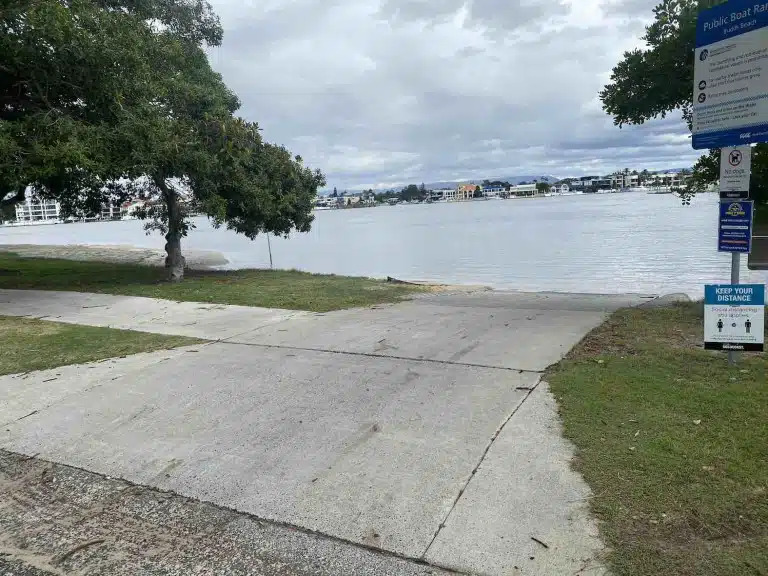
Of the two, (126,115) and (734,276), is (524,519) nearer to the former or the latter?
(734,276)

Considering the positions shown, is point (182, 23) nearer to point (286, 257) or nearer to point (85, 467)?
point (85, 467)

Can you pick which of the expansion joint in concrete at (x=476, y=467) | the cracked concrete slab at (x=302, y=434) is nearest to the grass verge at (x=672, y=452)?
the expansion joint in concrete at (x=476, y=467)

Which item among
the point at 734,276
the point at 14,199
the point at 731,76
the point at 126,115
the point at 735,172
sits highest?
the point at 126,115

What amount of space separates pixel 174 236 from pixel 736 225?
46.0 ft

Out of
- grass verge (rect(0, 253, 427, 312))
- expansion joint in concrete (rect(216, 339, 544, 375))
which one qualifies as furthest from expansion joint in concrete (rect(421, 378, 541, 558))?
grass verge (rect(0, 253, 427, 312))

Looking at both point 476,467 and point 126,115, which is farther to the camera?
point 126,115

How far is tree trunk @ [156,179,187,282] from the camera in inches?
610

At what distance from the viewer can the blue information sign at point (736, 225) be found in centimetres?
538

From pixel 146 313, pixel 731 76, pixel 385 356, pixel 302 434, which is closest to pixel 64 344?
pixel 146 313

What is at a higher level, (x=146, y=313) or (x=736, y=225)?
(x=736, y=225)

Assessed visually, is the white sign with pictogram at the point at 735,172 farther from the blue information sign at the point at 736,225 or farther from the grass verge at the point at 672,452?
the grass verge at the point at 672,452

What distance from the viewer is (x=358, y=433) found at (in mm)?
4469

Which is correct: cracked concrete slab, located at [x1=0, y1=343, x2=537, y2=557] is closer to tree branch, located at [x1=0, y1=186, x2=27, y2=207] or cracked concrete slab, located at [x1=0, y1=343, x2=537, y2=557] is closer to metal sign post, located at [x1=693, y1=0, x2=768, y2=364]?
metal sign post, located at [x1=693, y1=0, x2=768, y2=364]

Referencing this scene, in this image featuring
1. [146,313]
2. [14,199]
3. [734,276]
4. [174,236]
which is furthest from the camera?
[14,199]
